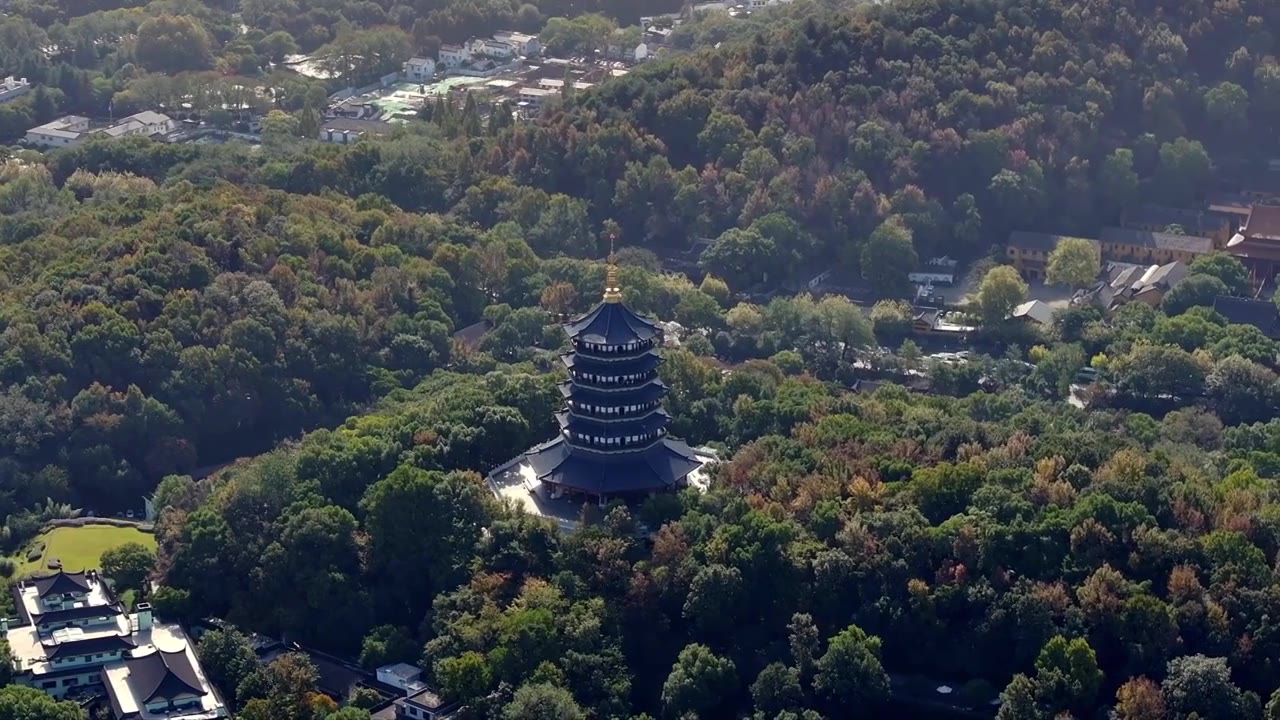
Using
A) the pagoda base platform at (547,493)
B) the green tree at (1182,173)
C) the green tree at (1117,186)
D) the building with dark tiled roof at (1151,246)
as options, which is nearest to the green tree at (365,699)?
the pagoda base platform at (547,493)

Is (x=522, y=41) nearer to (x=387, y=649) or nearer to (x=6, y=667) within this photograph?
(x=387, y=649)

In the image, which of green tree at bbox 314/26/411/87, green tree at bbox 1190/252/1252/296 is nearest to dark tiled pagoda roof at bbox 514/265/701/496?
green tree at bbox 1190/252/1252/296

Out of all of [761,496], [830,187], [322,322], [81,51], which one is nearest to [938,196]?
[830,187]

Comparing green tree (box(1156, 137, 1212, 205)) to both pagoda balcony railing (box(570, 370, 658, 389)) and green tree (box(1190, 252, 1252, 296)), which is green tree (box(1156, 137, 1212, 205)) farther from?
pagoda balcony railing (box(570, 370, 658, 389))

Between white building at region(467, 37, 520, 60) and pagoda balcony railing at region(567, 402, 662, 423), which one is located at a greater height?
pagoda balcony railing at region(567, 402, 662, 423)

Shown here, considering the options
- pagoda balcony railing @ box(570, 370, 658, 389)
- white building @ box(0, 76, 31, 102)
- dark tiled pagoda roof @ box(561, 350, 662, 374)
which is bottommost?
white building @ box(0, 76, 31, 102)

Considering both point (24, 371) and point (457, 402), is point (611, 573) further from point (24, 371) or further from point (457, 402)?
point (24, 371)

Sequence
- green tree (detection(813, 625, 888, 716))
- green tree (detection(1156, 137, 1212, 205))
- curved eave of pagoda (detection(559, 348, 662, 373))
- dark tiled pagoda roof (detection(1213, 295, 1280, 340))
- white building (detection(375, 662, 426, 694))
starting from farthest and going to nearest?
green tree (detection(1156, 137, 1212, 205)) → dark tiled pagoda roof (detection(1213, 295, 1280, 340)) → curved eave of pagoda (detection(559, 348, 662, 373)) → white building (detection(375, 662, 426, 694)) → green tree (detection(813, 625, 888, 716))

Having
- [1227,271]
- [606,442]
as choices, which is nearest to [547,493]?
[606,442]
